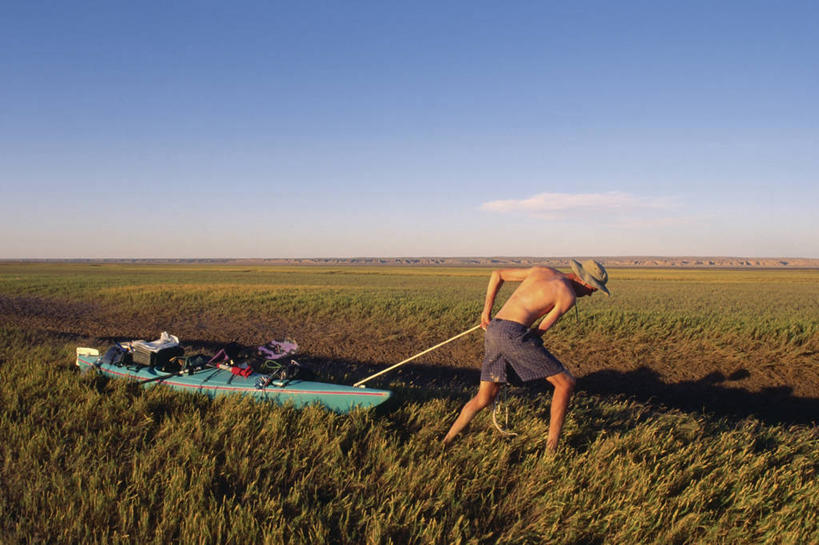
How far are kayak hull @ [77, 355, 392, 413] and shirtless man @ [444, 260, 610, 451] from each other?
1.07 meters

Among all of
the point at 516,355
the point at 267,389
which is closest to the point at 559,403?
the point at 516,355

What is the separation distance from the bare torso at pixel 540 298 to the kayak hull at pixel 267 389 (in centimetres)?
165

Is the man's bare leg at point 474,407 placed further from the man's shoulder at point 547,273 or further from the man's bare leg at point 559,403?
the man's shoulder at point 547,273

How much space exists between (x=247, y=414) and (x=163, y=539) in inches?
76.8

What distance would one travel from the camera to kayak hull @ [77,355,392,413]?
4.88 meters

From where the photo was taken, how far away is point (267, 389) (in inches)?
206

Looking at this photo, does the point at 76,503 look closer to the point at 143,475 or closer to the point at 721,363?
the point at 143,475

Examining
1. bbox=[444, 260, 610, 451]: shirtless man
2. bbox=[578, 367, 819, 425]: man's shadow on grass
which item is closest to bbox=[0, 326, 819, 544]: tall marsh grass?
bbox=[444, 260, 610, 451]: shirtless man

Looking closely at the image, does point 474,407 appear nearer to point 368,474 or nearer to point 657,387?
point 368,474

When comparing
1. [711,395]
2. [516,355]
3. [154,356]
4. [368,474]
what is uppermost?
[516,355]

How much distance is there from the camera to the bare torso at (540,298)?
431cm

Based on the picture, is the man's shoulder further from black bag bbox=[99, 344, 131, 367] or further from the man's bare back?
black bag bbox=[99, 344, 131, 367]

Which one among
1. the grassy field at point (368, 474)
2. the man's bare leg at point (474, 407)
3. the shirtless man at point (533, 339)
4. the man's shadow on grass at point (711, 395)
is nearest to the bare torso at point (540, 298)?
the shirtless man at point (533, 339)

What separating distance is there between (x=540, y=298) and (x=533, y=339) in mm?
414
